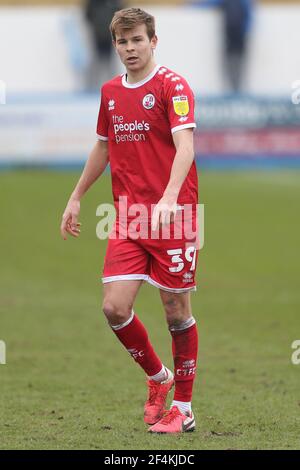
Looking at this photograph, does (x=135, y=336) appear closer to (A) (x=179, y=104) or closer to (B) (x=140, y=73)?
(A) (x=179, y=104)

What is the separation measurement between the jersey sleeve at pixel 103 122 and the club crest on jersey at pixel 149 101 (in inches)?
12.6

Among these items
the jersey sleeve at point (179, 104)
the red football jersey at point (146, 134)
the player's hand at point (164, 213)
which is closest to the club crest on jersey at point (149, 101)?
the red football jersey at point (146, 134)

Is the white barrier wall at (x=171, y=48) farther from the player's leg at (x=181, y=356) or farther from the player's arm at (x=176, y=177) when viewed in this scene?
the player's arm at (x=176, y=177)

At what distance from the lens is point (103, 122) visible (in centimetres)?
700

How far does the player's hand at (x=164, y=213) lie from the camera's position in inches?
244

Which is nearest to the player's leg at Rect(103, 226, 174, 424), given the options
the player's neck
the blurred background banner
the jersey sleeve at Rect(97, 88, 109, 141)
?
the jersey sleeve at Rect(97, 88, 109, 141)

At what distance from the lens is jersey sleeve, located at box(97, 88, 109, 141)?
22.7 ft

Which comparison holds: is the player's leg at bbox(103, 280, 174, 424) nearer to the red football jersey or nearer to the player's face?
the red football jersey

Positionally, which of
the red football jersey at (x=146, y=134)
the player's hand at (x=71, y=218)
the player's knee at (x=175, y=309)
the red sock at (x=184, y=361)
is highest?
the red football jersey at (x=146, y=134)

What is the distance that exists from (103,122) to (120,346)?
12.4 feet

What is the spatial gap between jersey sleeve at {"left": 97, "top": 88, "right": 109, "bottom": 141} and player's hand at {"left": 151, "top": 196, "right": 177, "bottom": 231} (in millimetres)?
930

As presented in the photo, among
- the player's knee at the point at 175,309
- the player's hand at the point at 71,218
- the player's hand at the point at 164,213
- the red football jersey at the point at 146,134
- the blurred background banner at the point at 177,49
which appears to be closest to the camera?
the player's hand at the point at 164,213

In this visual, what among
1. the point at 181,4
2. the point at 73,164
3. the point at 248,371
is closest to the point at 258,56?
the point at 181,4

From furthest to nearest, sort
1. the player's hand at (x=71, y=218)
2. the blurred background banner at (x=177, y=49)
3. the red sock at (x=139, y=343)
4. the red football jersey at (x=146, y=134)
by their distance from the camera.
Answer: the blurred background banner at (x=177, y=49) → the player's hand at (x=71, y=218) → the red sock at (x=139, y=343) → the red football jersey at (x=146, y=134)
